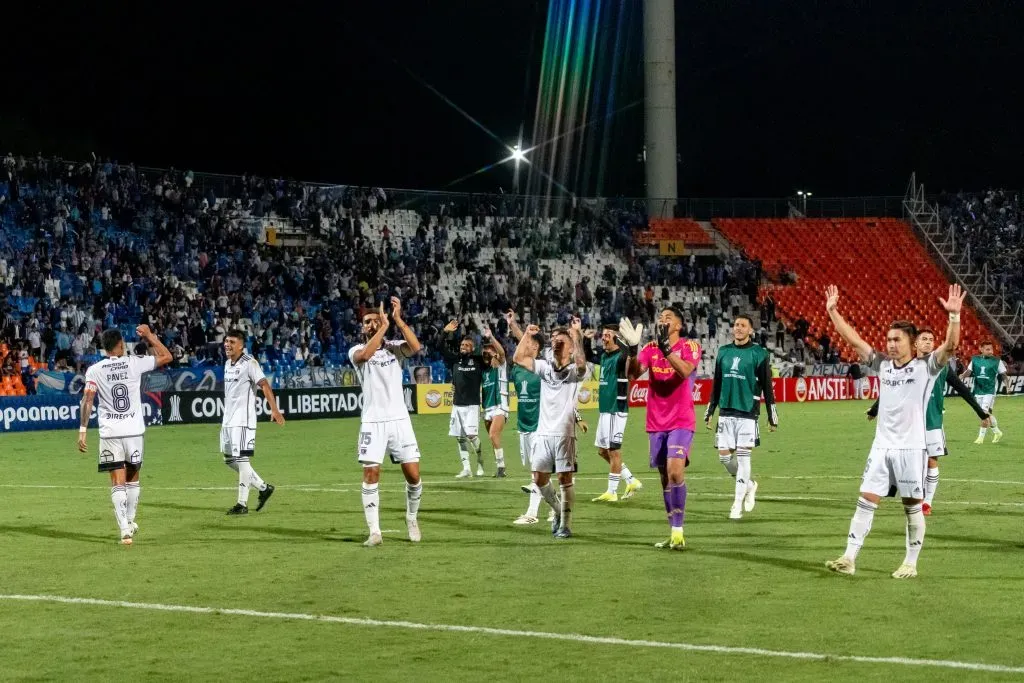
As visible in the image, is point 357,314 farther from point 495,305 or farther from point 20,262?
point 20,262

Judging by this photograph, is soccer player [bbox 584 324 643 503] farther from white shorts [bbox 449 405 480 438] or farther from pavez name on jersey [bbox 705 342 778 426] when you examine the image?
white shorts [bbox 449 405 480 438]

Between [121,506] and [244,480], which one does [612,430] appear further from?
[121,506]

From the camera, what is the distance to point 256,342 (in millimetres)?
40969


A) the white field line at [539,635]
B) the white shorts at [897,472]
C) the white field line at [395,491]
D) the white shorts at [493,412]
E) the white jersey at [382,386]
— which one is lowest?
the white field line at [539,635]

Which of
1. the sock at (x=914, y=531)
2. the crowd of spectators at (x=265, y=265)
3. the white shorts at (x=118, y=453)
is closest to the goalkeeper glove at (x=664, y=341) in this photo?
the sock at (x=914, y=531)

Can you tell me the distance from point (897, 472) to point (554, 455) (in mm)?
4068

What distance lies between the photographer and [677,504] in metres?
13.1

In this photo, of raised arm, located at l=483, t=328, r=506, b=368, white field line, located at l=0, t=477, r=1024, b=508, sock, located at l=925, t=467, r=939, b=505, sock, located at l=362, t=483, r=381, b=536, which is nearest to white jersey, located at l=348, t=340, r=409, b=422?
sock, located at l=362, t=483, r=381, b=536

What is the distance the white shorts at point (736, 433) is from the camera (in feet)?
51.9

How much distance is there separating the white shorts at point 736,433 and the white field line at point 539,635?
713cm

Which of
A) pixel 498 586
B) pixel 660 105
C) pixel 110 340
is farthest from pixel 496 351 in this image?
pixel 660 105

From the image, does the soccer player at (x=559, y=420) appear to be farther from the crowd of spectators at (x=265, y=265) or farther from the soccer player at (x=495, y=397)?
the crowd of spectators at (x=265, y=265)

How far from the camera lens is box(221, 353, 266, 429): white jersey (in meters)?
17.0

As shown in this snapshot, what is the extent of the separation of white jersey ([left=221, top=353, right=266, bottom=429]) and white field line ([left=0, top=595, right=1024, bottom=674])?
6.22m
